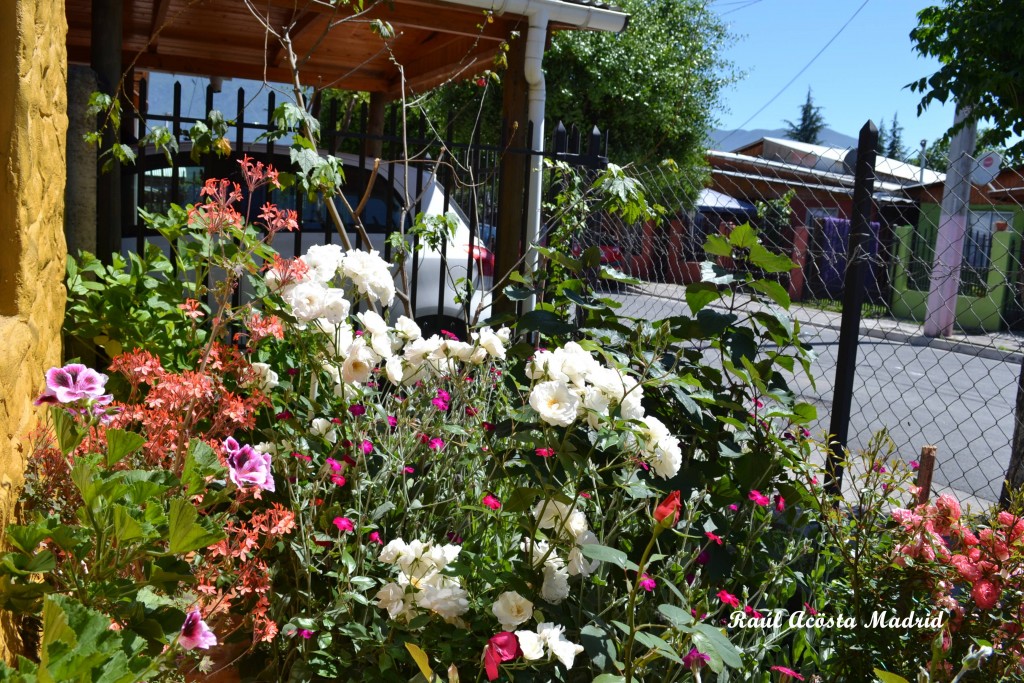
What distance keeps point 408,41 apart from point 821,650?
19.2 feet

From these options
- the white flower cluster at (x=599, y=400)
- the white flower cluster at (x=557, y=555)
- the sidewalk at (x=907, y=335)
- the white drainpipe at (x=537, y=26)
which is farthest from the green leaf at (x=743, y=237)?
the white drainpipe at (x=537, y=26)

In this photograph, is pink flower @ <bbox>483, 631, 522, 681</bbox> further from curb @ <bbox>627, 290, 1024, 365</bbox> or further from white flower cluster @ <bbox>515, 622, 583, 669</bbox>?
curb @ <bbox>627, 290, 1024, 365</bbox>

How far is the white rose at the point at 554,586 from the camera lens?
2006mm

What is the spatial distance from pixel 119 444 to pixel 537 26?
436 centimetres

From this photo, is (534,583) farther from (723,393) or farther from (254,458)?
(723,393)

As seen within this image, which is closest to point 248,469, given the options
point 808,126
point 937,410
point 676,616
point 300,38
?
point 676,616

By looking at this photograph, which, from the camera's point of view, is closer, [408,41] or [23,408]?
[23,408]

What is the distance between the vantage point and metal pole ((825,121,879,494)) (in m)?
2.92

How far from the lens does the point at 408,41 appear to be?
6.98m

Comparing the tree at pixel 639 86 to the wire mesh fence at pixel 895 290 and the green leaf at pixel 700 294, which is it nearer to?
the wire mesh fence at pixel 895 290

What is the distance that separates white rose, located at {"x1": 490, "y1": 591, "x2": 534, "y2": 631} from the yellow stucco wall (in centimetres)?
95

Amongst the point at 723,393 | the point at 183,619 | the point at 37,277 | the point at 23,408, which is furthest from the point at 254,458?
the point at 723,393

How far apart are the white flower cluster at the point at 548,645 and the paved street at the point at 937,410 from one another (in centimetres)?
250

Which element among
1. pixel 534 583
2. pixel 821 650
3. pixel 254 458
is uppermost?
pixel 254 458
